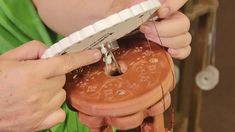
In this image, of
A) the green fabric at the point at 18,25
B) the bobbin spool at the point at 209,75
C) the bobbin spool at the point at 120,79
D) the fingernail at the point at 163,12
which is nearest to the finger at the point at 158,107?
the bobbin spool at the point at 120,79

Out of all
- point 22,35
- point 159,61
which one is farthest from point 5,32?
point 159,61

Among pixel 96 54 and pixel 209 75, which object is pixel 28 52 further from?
pixel 209 75

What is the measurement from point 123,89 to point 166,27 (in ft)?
0.38

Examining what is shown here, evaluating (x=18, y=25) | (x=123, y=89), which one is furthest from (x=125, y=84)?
(x=18, y=25)

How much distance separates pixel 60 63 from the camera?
0.44 m

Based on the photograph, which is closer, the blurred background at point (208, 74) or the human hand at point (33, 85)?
the human hand at point (33, 85)

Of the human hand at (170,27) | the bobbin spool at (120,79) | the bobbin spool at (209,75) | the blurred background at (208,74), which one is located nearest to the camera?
the bobbin spool at (120,79)

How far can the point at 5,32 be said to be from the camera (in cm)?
61

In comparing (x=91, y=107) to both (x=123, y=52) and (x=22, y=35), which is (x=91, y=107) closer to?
(x=123, y=52)

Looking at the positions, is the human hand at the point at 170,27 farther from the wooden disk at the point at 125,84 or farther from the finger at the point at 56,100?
the finger at the point at 56,100

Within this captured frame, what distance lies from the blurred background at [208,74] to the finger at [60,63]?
78 centimetres

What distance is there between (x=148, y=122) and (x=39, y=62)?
6.7 inches

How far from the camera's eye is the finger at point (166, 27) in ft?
1.74

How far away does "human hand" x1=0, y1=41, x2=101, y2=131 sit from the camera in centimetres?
45
